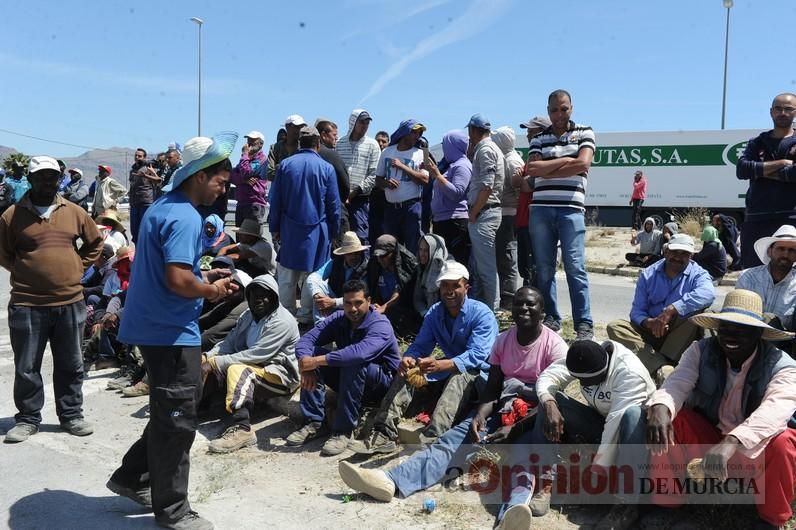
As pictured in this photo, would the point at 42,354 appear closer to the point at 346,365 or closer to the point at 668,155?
the point at 346,365

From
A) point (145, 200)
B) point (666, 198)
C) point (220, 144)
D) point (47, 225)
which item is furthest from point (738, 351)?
point (666, 198)

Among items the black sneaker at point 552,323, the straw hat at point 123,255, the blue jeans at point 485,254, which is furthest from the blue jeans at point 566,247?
the straw hat at point 123,255

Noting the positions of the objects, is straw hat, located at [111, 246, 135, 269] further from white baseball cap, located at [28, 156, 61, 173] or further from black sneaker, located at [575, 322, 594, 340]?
black sneaker, located at [575, 322, 594, 340]

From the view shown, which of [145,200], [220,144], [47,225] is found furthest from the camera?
[145,200]

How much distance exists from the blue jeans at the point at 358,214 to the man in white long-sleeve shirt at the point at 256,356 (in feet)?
8.47

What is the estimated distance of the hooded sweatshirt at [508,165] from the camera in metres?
7.68

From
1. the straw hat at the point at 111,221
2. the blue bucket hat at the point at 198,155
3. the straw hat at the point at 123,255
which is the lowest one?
the straw hat at the point at 123,255

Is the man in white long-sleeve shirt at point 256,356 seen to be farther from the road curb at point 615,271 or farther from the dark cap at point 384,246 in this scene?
the road curb at point 615,271

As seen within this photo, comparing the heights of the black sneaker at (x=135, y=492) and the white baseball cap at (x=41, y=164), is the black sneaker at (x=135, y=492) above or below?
below

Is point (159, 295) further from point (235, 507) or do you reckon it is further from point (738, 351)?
point (738, 351)

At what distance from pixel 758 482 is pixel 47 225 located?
5.02m

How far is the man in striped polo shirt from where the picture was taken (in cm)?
616

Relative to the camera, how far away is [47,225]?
211 inches

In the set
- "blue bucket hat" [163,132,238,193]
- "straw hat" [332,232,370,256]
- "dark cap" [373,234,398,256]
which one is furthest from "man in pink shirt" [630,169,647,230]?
"blue bucket hat" [163,132,238,193]
